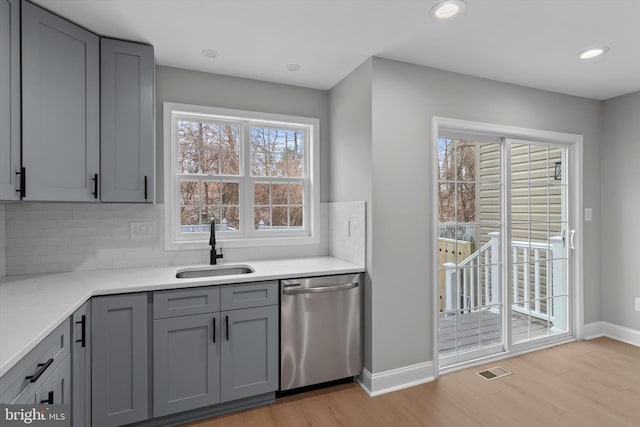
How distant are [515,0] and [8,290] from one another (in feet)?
10.8

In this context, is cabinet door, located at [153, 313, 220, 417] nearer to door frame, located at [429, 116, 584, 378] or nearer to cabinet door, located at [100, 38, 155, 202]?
cabinet door, located at [100, 38, 155, 202]

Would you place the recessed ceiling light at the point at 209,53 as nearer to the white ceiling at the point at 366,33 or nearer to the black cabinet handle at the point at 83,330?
the white ceiling at the point at 366,33

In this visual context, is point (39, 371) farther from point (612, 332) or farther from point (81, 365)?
point (612, 332)

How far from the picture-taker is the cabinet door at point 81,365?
1667mm

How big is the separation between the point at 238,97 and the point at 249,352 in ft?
6.88

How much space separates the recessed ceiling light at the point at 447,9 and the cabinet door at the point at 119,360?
2.44m

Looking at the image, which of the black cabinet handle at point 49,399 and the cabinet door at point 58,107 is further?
the cabinet door at point 58,107

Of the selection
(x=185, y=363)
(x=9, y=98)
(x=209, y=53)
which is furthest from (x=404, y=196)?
(x=9, y=98)

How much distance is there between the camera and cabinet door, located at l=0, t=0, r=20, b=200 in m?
1.65

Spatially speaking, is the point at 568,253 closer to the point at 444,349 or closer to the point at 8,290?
the point at 444,349

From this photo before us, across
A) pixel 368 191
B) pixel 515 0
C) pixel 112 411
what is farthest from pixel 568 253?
pixel 112 411

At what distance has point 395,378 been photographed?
2.56 m

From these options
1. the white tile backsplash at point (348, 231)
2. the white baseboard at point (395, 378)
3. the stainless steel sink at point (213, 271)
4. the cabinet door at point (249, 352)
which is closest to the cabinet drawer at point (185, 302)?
the cabinet door at point (249, 352)

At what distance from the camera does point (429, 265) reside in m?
2.71
